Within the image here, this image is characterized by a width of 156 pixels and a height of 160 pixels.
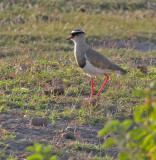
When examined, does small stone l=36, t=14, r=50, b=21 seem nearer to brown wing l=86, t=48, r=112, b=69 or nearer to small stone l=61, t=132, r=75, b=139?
brown wing l=86, t=48, r=112, b=69

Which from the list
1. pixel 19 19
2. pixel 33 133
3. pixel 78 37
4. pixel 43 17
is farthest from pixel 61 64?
pixel 43 17

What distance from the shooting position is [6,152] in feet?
11.9

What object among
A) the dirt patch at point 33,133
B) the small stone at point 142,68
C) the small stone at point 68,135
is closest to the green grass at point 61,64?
the small stone at point 142,68

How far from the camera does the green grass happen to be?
499 centimetres

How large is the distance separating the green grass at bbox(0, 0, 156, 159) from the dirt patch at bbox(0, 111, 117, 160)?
0.56ft

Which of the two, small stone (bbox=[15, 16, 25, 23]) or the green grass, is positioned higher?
small stone (bbox=[15, 16, 25, 23])

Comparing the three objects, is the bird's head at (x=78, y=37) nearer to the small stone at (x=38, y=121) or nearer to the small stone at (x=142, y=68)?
the small stone at (x=142, y=68)

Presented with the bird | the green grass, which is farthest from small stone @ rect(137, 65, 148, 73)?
the bird

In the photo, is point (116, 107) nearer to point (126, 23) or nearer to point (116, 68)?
point (116, 68)

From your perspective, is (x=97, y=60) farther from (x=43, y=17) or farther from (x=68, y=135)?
(x=43, y=17)

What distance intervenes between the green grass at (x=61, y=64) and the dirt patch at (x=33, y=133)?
17 centimetres

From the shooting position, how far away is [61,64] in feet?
22.8

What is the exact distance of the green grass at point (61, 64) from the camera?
4992mm

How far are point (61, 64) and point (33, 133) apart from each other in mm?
2943
